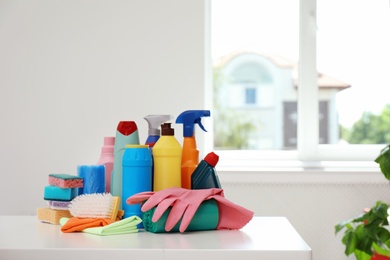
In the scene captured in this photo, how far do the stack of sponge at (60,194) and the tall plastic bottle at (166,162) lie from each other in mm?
192

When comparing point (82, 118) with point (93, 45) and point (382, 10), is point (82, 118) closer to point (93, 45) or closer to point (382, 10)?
point (93, 45)

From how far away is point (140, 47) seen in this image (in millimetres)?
2811

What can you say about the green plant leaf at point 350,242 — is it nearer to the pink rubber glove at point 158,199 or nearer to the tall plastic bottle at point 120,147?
the pink rubber glove at point 158,199

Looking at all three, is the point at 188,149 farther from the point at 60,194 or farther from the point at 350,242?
the point at 350,242

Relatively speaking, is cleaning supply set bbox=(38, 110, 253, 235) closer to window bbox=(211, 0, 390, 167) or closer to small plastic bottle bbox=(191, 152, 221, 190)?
small plastic bottle bbox=(191, 152, 221, 190)

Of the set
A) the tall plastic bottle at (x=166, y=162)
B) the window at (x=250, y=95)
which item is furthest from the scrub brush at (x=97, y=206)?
the window at (x=250, y=95)

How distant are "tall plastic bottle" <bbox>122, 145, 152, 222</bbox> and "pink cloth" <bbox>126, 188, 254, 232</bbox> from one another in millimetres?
43

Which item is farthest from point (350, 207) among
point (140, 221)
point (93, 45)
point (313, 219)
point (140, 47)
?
point (140, 221)

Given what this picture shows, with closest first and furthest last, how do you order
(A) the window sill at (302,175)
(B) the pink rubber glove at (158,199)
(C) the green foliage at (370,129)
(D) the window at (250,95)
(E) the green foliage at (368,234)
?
1. (E) the green foliage at (368,234)
2. (B) the pink rubber glove at (158,199)
3. (A) the window sill at (302,175)
4. (C) the green foliage at (370,129)
5. (D) the window at (250,95)

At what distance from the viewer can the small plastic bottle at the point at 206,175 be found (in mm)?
1554

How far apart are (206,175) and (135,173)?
0.17 m

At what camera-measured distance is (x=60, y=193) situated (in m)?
1.57

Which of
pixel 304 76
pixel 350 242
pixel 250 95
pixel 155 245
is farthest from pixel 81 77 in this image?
pixel 250 95

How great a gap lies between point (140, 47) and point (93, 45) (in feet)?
0.66
